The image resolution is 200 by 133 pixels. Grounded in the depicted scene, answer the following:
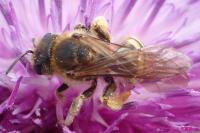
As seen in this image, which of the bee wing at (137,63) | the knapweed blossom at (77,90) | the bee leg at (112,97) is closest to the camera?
the bee wing at (137,63)

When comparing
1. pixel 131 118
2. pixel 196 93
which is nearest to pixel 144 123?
pixel 131 118

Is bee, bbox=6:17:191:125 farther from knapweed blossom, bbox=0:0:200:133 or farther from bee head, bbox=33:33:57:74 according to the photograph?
knapweed blossom, bbox=0:0:200:133

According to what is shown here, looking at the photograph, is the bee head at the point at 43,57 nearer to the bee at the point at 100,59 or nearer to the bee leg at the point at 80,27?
the bee at the point at 100,59

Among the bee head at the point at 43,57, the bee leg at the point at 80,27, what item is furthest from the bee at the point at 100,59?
the bee leg at the point at 80,27

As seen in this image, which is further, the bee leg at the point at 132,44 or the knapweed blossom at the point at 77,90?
the knapweed blossom at the point at 77,90

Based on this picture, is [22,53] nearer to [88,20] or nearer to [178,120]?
[88,20]

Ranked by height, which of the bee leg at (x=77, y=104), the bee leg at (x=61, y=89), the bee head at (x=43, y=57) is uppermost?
the bee head at (x=43, y=57)
